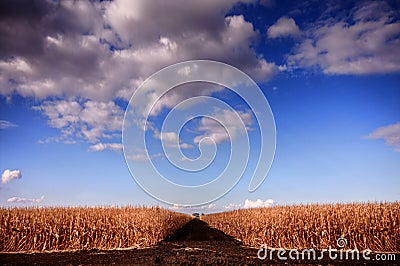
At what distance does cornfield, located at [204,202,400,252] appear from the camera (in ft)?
67.0

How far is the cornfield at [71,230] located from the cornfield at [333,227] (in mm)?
8308

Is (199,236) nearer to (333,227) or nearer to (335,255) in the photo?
(333,227)

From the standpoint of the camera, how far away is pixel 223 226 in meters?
37.3

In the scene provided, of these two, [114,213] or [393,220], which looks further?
[114,213]

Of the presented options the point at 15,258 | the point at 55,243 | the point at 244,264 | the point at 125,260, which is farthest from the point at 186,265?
the point at 55,243

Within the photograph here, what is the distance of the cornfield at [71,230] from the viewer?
815 inches

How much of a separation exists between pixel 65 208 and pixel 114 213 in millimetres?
4121

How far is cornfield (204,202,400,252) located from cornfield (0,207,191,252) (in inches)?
327

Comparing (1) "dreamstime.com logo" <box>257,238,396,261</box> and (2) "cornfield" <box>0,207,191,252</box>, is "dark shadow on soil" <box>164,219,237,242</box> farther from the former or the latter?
(1) "dreamstime.com logo" <box>257,238,396,261</box>

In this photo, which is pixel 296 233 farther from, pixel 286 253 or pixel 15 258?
pixel 15 258

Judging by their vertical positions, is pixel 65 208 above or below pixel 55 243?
above
